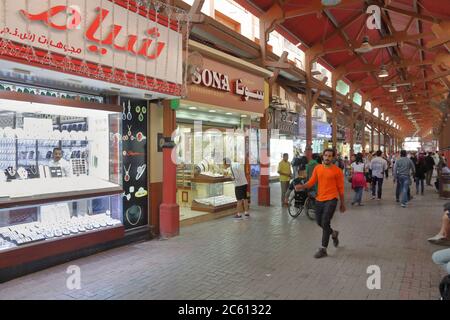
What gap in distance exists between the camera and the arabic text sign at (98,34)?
13.7 ft

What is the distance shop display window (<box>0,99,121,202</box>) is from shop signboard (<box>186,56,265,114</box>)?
211cm

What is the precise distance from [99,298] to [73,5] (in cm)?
370

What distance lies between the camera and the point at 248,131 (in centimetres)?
1104

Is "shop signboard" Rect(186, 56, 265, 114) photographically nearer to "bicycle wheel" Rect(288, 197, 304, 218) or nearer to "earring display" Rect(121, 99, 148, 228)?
"earring display" Rect(121, 99, 148, 228)

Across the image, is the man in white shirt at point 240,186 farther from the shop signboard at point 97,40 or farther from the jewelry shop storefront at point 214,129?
the shop signboard at point 97,40

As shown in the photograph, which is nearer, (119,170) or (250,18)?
(119,170)

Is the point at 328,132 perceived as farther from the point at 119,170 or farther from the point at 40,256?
the point at 40,256

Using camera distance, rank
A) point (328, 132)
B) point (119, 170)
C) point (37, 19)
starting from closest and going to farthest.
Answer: point (37, 19) → point (119, 170) → point (328, 132)

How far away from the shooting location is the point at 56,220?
5625mm

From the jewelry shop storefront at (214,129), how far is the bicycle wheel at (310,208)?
1.84 meters

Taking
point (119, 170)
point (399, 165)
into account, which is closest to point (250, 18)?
point (399, 165)

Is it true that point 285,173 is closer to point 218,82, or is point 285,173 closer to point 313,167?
point 313,167

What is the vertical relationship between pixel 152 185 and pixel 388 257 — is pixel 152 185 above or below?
above
